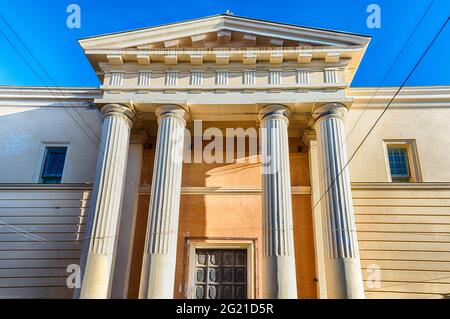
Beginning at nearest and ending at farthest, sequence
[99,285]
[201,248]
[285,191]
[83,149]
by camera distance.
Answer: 1. [99,285]
2. [285,191]
3. [201,248]
4. [83,149]

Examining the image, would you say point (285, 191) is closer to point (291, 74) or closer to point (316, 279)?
point (316, 279)

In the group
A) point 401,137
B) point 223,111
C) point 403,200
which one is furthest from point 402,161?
point 223,111

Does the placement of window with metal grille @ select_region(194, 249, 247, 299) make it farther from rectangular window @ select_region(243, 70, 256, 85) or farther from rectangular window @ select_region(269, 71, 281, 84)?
rectangular window @ select_region(269, 71, 281, 84)

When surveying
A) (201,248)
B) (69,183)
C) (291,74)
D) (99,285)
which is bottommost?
(99,285)

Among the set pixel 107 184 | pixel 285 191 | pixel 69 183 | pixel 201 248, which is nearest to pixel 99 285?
pixel 107 184

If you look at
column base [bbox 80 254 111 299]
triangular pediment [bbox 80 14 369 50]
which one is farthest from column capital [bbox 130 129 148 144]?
column base [bbox 80 254 111 299]

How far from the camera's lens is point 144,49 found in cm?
1294

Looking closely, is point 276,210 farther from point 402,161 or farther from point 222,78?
point 402,161

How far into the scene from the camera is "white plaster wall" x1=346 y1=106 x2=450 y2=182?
1376 cm

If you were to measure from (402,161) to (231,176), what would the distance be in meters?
6.36

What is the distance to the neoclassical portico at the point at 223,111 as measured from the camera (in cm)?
1122

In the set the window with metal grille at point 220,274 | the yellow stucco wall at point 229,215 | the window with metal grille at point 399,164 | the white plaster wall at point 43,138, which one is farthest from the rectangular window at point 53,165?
the window with metal grille at point 399,164

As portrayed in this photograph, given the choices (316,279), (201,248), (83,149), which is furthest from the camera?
(83,149)

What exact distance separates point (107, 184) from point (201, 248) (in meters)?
3.91
